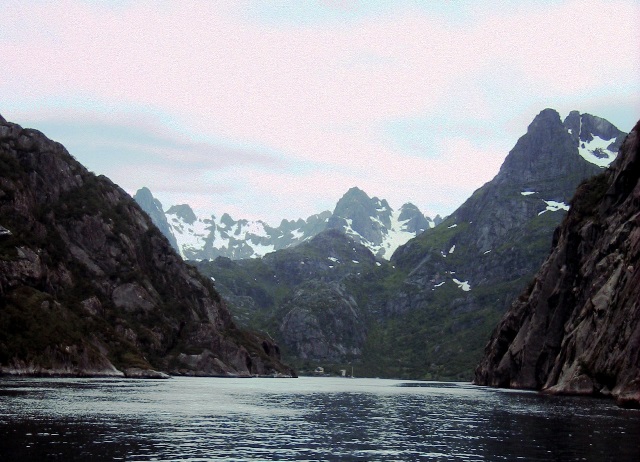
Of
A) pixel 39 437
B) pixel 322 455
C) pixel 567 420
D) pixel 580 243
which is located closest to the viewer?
pixel 322 455

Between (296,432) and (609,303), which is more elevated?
(609,303)

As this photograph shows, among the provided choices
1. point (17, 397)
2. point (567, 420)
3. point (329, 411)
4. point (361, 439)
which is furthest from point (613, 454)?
point (17, 397)

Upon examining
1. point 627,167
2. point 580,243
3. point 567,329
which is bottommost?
point 567,329

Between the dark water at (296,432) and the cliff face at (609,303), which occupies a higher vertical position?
the cliff face at (609,303)

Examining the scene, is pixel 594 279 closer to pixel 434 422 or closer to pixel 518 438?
pixel 434 422

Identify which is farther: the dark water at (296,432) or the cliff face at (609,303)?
the cliff face at (609,303)

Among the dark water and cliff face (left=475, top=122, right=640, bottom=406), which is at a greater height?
cliff face (left=475, top=122, right=640, bottom=406)

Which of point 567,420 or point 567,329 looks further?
point 567,329

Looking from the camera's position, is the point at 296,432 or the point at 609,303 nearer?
the point at 296,432

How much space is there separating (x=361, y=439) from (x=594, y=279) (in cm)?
12751

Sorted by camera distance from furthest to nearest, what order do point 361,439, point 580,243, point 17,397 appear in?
point 580,243 < point 17,397 < point 361,439

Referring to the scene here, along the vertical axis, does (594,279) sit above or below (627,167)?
below

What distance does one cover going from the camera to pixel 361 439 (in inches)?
2603

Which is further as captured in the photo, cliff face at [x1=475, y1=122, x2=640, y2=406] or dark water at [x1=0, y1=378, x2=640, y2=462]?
cliff face at [x1=475, y1=122, x2=640, y2=406]
